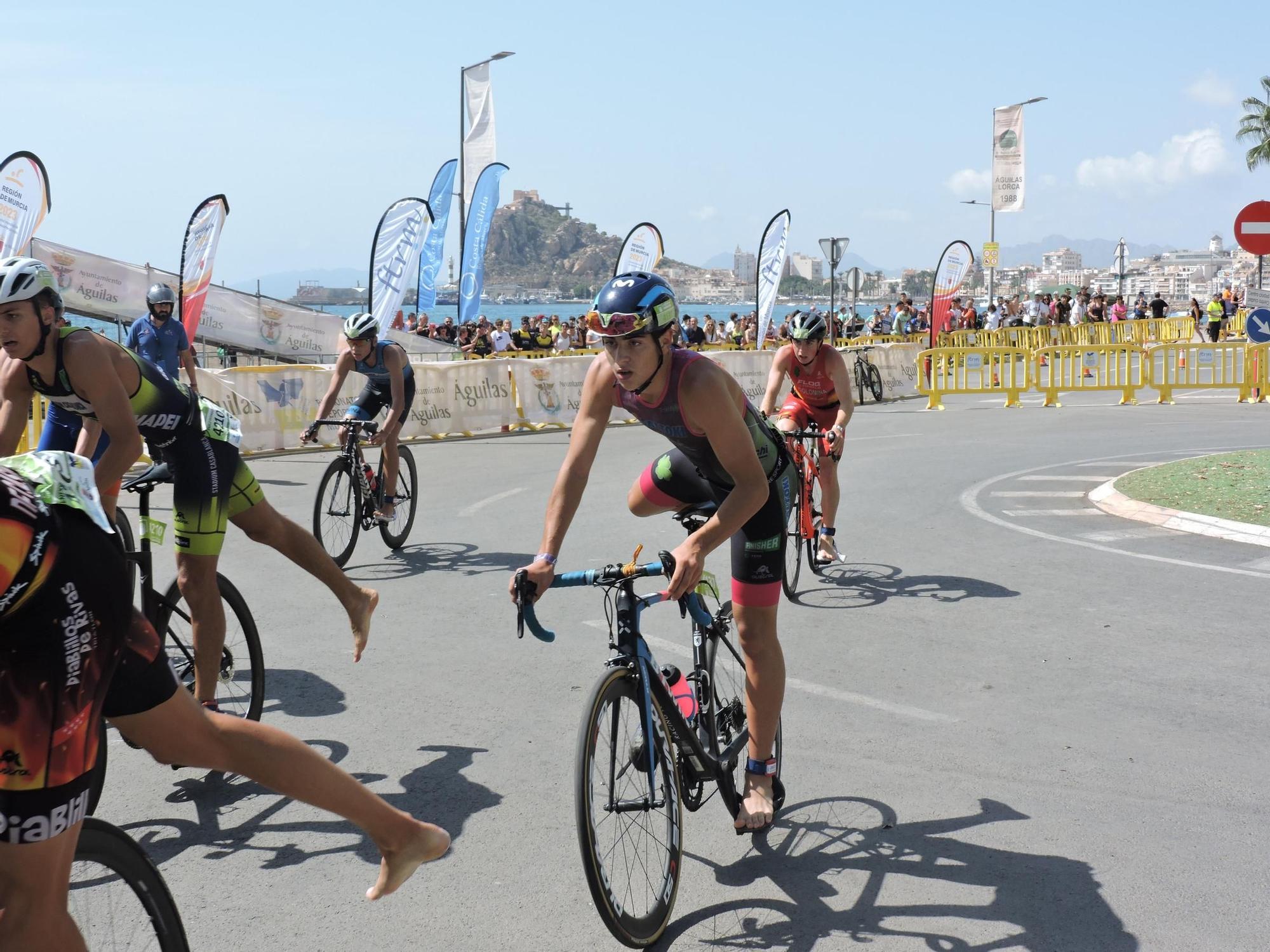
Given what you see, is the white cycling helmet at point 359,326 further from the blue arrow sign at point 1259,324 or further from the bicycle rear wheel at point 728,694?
the blue arrow sign at point 1259,324

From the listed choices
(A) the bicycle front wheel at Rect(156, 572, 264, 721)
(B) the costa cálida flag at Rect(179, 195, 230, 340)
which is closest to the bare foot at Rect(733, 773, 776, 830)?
(A) the bicycle front wheel at Rect(156, 572, 264, 721)

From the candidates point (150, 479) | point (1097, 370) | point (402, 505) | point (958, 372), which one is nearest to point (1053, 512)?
point (402, 505)

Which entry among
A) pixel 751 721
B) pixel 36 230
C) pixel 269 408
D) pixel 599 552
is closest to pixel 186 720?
pixel 751 721

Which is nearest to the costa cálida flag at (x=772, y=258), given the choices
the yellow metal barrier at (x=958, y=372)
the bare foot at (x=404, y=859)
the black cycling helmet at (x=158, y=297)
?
the yellow metal barrier at (x=958, y=372)

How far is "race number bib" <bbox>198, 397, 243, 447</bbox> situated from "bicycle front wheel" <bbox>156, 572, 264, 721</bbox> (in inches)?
24.3

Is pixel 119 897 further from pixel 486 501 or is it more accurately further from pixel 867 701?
pixel 486 501

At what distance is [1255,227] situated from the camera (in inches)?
553

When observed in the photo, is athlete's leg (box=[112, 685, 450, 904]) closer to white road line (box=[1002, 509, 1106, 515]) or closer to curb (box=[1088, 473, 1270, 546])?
curb (box=[1088, 473, 1270, 546])

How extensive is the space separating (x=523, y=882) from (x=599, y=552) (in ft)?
18.9

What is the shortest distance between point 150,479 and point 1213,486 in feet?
32.9

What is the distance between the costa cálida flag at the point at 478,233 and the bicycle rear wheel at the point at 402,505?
1984cm

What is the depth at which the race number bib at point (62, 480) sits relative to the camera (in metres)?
2.55

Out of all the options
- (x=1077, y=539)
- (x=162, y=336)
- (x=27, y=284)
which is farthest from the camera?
(x=162, y=336)

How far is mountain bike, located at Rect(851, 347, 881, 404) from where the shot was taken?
26.0 m
